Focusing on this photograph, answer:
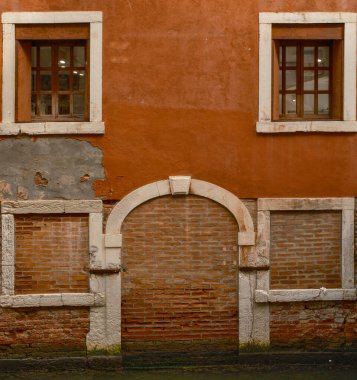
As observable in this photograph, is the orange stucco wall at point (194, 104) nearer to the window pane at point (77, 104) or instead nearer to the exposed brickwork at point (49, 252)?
the window pane at point (77, 104)

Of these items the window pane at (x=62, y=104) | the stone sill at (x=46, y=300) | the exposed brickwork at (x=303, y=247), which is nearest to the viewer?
the stone sill at (x=46, y=300)

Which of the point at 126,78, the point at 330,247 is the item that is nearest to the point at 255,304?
the point at 330,247

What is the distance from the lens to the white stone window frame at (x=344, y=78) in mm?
8555

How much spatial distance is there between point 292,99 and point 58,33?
3301 mm

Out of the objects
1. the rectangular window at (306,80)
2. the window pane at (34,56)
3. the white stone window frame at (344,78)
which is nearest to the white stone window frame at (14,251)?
the window pane at (34,56)

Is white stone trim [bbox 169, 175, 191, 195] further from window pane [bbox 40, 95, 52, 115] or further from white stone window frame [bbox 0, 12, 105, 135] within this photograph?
window pane [bbox 40, 95, 52, 115]

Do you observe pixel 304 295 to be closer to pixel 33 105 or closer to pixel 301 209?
pixel 301 209

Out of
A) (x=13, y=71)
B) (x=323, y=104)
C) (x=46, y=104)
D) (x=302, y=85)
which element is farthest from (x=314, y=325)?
(x=13, y=71)

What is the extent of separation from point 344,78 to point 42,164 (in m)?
4.19

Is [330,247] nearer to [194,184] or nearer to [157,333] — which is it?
[194,184]

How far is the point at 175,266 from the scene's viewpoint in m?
8.70

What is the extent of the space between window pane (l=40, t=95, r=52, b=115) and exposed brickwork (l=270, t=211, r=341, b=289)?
11.1 ft

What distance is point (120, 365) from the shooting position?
864cm

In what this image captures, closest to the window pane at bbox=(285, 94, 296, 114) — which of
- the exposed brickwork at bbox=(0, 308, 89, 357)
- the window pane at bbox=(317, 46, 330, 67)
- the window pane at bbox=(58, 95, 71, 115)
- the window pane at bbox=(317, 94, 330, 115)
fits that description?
the window pane at bbox=(317, 94, 330, 115)
